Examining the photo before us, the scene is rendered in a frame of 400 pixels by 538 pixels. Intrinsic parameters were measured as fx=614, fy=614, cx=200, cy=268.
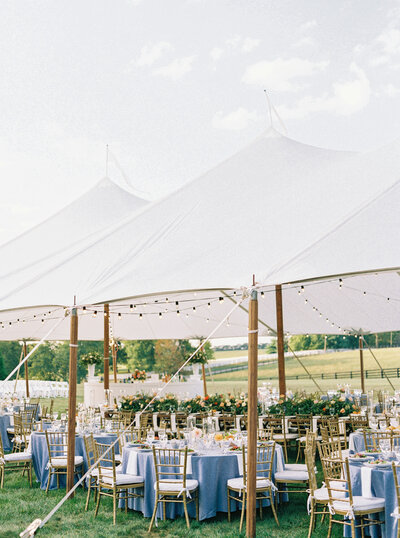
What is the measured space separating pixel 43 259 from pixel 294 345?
41929mm

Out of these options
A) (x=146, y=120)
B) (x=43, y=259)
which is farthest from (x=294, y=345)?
(x=43, y=259)

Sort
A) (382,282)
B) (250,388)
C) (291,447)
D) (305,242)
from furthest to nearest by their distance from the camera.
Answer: (382,282) < (291,447) < (305,242) < (250,388)

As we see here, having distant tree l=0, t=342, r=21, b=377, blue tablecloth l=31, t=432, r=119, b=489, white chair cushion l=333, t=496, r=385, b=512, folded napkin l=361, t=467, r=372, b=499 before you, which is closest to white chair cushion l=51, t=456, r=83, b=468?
blue tablecloth l=31, t=432, r=119, b=489

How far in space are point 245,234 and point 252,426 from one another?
2.72 metres

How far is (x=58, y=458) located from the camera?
32.4 feet

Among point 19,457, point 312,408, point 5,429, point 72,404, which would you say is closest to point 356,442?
point 312,408

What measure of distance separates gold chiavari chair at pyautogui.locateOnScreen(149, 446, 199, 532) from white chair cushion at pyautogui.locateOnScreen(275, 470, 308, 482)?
3.77 ft

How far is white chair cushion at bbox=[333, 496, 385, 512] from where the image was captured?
6434mm

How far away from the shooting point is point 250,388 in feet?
22.8

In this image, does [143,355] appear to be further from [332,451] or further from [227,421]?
[332,451]

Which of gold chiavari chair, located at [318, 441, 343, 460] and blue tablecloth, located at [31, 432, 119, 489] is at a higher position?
gold chiavari chair, located at [318, 441, 343, 460]

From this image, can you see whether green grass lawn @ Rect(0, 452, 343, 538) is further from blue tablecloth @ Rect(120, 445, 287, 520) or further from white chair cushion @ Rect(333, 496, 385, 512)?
white chair cushion @ Rect(333, 496, 385, 512)

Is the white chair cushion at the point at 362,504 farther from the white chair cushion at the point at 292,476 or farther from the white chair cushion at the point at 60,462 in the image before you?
the white chair cushion at the point at 60,462

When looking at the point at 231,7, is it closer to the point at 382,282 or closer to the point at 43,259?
the point at 382,282
